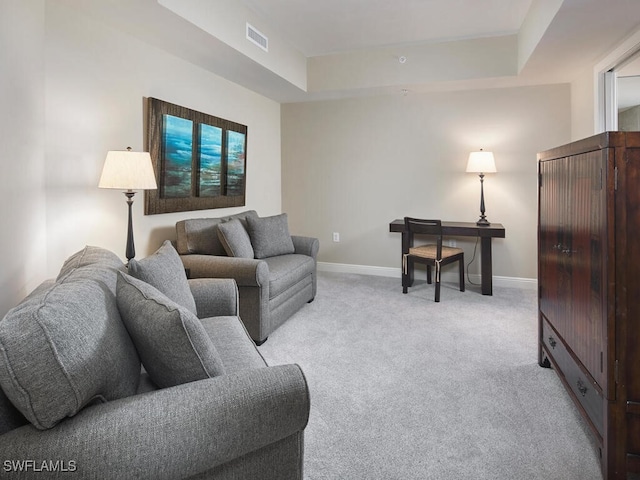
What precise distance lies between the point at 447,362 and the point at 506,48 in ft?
10.6

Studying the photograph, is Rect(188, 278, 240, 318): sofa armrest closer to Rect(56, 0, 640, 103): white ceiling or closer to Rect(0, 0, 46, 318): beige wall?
Rect(0, 0, 46, 318): beige wall

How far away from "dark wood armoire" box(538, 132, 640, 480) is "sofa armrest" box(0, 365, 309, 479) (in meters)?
1.19

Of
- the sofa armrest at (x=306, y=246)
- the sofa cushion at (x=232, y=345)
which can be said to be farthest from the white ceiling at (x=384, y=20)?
the sofa cushion at (x=232, y=345)

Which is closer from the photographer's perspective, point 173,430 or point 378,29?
point 173,430

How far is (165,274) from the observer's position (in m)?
1.76

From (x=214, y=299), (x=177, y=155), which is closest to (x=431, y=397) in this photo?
(x=214, y=299)

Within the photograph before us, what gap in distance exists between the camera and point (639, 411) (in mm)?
1483

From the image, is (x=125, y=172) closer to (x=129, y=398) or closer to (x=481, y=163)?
(x=129, y=398)

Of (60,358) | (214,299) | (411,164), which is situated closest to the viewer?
(60,358)

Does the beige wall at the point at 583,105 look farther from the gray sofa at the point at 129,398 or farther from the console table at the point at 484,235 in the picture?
the gray sofa at the point at 129,398

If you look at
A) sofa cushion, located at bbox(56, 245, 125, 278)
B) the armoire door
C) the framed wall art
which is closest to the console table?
the armoire door

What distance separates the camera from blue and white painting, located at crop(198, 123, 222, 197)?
385 cm

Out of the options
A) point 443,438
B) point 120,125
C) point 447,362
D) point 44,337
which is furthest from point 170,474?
point 120,125

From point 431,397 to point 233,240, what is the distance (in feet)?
6.30
